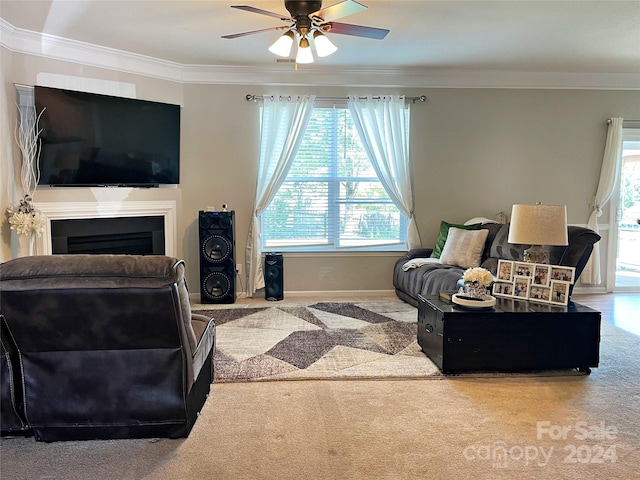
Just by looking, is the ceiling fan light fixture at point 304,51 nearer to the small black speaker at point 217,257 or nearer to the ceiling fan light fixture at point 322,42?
the ceiling fan light fixture at point 322,42

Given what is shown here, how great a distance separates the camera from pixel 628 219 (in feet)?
18.9

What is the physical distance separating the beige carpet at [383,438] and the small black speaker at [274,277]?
235 centimetres

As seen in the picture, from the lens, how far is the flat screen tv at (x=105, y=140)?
420cm

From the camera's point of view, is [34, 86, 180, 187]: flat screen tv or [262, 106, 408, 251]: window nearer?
[34, 86, 180, 187]: flat screen tv

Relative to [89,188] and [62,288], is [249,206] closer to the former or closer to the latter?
[89,188]

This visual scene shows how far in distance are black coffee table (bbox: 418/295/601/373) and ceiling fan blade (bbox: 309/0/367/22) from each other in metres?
1.97

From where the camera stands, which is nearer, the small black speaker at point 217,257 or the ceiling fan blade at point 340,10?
the ceiling fan blade at point 340,10

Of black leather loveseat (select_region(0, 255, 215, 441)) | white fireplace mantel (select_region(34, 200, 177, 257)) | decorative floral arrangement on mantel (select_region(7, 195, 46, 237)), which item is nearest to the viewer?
black leather loveseat (select_region(0, 255, 215, 441))

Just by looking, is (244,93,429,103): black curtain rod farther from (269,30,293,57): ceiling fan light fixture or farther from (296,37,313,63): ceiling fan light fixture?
(269,30,293,57): ceiling fan light fixture

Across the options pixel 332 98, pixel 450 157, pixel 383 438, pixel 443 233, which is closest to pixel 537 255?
pixel 383 438

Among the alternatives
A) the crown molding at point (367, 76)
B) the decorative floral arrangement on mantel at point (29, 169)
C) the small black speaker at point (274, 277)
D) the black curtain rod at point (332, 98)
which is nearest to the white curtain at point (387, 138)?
the black curtain rod at point (332, 98)

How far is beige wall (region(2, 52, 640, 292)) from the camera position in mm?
5293

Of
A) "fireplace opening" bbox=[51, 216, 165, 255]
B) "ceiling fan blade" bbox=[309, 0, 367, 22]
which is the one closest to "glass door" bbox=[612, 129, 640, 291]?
"ceiling fan blade" bbox=[309, 0, 367, 22]

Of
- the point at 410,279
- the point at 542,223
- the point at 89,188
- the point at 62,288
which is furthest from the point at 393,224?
the point at 62,288
